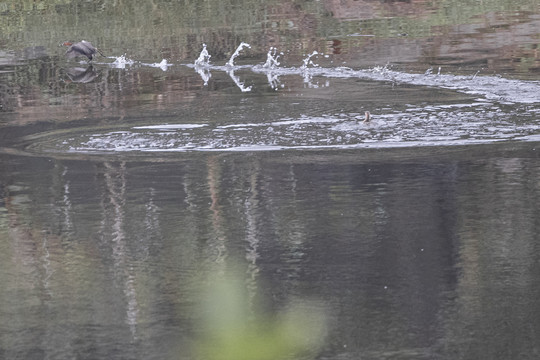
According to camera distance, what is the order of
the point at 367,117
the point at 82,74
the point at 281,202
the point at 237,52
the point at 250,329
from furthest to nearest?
the point at 237,52
the point at 82,74
the point at 367,117
the point at 281,202
the point at 250,329

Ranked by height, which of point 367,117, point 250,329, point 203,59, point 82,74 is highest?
point 203,59

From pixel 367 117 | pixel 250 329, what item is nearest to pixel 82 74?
pixel 367 117

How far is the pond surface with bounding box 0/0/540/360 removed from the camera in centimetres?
520

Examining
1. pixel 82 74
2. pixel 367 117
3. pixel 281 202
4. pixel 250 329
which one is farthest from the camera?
pixel 82 74

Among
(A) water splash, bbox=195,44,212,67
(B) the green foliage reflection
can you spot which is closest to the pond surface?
(B) the green foliage reflection

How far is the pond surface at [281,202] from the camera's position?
5.20m

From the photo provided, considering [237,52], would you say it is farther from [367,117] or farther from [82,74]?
[367,117]

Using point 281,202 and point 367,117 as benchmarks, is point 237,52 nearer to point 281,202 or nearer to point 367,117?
point 367,117

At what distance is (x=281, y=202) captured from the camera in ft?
25.0

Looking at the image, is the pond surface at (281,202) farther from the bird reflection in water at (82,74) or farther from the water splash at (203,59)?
the water splash at (203,59)

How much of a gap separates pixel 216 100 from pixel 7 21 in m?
13.3

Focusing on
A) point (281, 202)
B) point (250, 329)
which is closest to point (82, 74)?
point (281, 202)

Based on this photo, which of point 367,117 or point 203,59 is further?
point 203,59

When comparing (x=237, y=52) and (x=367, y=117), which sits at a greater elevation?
(x=237, y=52)
